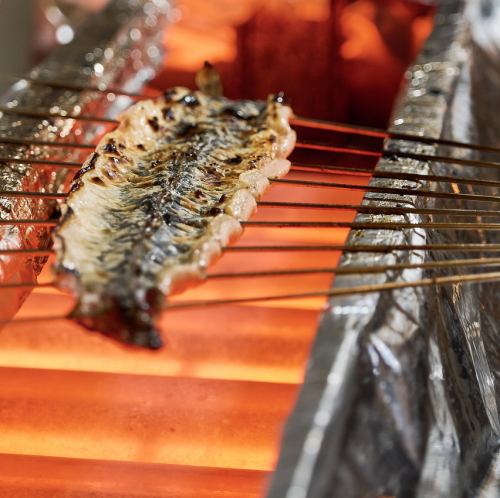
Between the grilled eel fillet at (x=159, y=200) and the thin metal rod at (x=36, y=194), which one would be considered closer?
the grilled eel fillet at (x=159, y=200)

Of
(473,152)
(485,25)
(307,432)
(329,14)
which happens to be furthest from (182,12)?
(307,432)

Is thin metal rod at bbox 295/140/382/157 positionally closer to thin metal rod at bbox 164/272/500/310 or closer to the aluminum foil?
thin metal rod at bbox 164/272/500/310

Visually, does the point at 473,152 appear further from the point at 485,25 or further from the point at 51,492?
the point at 51,492

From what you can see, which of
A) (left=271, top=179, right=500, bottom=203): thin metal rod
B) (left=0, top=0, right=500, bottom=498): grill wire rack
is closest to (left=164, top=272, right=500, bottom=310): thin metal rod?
(left=0, top=0, right=500, bottom=498): grill wire rack

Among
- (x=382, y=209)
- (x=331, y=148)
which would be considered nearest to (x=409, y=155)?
(x=331, y=148)

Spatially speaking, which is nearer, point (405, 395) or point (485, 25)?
point (405, 395)

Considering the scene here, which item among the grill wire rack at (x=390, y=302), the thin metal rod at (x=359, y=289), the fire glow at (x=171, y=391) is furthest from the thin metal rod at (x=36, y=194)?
the thin metal rod at (x=359, y=289)

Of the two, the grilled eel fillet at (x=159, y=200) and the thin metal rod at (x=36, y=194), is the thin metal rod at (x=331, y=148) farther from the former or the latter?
the thin metal rod at (x=36, y=194)
